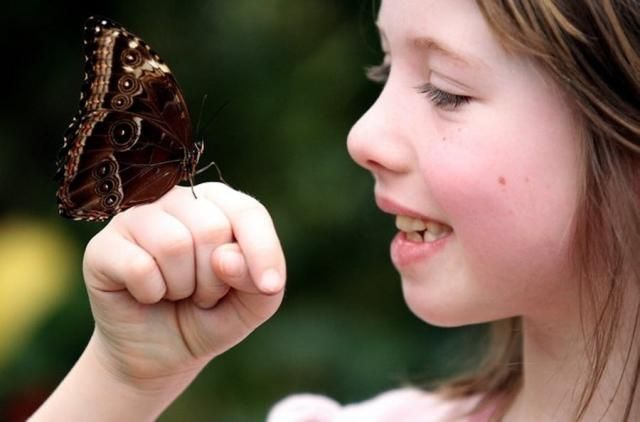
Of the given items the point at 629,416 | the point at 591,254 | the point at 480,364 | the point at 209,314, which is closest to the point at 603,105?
the point at 591,254

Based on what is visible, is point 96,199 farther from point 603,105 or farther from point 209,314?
point 603,105

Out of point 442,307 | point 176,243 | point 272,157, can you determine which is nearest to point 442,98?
point 442,307

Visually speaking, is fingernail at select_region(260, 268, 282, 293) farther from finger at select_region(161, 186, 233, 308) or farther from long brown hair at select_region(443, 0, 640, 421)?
long brown hair at select_region(443, 0, 640, 421)

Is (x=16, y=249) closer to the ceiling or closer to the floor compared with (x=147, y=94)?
closer to the floor

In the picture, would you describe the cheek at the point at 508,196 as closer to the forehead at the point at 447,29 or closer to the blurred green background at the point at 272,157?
the forehead at the point at 447,29

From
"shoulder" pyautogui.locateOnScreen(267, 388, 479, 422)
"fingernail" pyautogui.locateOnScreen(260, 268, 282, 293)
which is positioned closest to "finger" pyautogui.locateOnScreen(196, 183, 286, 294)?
"fingernail" pyautogui.locateOnScreen(260, 268, 282, 293)

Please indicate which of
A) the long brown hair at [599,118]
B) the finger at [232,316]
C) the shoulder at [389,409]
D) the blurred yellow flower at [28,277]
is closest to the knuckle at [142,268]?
the finger at [232,316]
